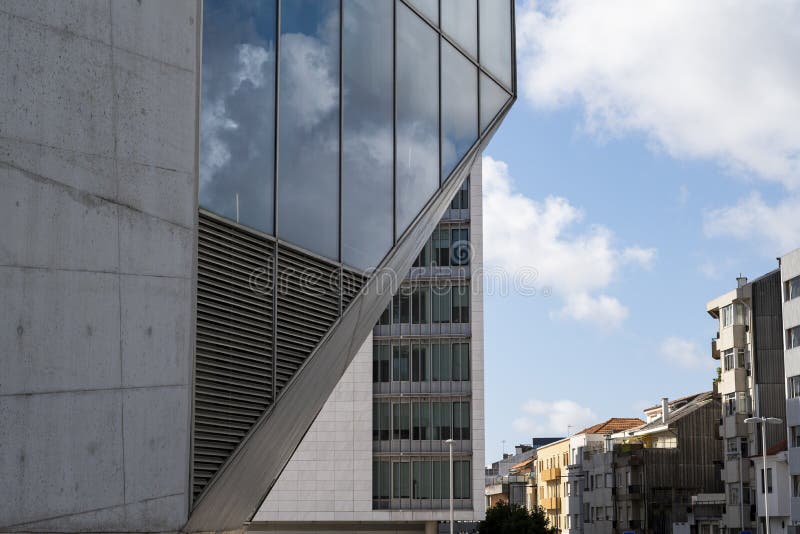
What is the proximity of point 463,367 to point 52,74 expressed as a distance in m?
56.8

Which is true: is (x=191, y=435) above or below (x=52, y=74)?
below

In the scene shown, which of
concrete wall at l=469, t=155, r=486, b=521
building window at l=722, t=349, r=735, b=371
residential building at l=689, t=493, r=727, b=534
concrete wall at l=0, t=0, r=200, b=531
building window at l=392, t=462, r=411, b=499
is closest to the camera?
concrete wall at l=0, t=0, r=200, b=531

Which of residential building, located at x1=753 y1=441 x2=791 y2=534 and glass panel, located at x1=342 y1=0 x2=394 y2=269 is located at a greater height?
glass panel, located at x1=342 y1=0 x2=394 y2=269

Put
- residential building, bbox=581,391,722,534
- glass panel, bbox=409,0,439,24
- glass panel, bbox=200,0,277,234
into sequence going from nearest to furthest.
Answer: glass panel, bbox=200,0,277,234
glass panel, bbox=409,0,439,24
residential building, bbox=581,391,722,534

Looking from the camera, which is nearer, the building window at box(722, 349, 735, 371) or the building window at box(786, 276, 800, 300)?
the building window at box(786, 276, 800, 300)

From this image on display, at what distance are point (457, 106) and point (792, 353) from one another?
4887cm

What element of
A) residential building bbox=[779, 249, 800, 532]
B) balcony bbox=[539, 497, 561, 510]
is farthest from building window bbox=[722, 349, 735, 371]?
balcony bbox=[539, 497, 561, 510]

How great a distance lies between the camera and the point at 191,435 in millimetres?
11984

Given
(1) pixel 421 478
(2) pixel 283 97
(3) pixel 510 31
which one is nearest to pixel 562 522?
(1) pixel 421 478

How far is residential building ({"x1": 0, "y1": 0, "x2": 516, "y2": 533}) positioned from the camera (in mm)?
10305

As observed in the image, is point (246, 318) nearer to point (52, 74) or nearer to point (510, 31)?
point (52, 74)

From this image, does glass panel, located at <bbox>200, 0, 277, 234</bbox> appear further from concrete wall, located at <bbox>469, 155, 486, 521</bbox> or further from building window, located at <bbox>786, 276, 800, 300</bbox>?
building window, located at <bbox>786, 276, 800, 300</bbox>

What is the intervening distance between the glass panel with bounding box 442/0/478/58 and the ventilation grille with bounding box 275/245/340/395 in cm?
628

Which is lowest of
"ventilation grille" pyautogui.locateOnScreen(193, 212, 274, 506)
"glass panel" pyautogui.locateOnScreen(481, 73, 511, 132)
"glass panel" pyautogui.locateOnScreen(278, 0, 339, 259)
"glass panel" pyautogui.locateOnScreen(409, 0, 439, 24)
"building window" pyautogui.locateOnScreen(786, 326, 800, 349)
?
"ventilation grille" pyautogui.locateOnScreen(193, 212, 274, 506)
